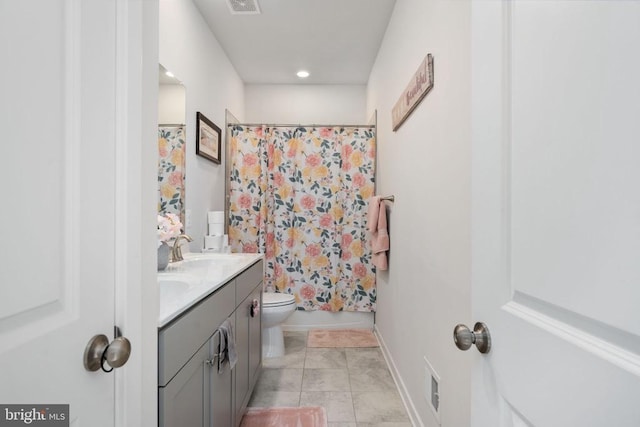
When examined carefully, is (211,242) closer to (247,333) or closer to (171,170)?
(171,170)

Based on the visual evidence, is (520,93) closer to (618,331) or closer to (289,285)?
(618,331)

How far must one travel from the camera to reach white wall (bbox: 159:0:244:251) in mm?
1836

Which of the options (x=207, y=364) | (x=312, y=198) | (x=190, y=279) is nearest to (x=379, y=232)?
(x=312, y=198)

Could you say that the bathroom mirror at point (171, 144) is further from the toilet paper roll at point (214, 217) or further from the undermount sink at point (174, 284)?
the undermount sink at point (174, 284)

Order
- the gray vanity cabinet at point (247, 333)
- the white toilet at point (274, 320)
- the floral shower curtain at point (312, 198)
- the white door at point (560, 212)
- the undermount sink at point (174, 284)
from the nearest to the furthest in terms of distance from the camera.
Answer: the white door at point (560, 212) < the undermount sink at point (174, 284) < the gray vanity cabinet at point (247, 333) < the white toilet at point (274, 320) < the floral shower curtain at point (312, 198)

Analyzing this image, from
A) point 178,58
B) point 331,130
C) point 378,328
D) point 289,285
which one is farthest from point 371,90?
point 378,328

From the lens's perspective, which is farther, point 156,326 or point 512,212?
point 156,326

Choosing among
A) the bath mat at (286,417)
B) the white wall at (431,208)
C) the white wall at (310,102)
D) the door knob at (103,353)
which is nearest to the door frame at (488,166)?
the white wall at (431,208)

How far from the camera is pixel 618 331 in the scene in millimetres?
356

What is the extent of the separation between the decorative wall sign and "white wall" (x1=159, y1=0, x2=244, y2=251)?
54.2 inches

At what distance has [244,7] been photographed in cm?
216

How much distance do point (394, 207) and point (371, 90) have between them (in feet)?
5.05

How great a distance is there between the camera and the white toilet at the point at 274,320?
7.54 feet

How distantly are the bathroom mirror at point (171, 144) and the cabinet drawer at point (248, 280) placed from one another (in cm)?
57
